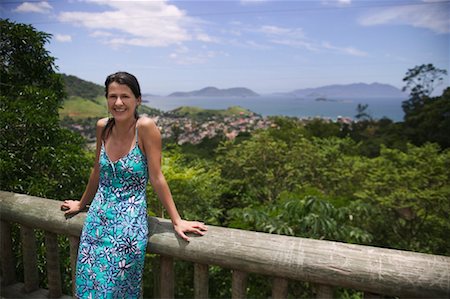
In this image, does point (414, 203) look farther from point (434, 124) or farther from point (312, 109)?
point (312, 109)

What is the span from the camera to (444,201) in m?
5.91

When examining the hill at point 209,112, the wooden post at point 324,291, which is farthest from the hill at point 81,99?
the wooden post at point 324,291

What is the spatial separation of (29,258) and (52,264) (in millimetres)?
160

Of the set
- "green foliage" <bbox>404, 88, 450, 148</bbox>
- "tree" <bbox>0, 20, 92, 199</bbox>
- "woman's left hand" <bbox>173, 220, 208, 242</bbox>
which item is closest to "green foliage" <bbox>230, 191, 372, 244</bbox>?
"tree" <bbox>0, 20, 92, 199</bbox>

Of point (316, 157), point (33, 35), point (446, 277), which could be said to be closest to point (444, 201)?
point (316, 157)

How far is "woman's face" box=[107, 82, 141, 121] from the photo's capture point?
134cm

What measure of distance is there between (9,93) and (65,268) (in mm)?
1359

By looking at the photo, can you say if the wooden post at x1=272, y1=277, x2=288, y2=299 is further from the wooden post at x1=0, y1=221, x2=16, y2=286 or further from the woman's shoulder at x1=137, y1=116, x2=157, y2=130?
the wooden post at x1=0, y1=221, x2=16, y2=286

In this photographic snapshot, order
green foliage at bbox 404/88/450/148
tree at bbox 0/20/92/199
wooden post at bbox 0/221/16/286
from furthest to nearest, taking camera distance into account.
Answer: green foliage at bbox 404/88/450/148 < tree at bbox 0/20/92/199 < wooden post at bbox 0/221/16/286

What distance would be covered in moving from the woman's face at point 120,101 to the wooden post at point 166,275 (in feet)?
1.91

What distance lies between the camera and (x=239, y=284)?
127 cm

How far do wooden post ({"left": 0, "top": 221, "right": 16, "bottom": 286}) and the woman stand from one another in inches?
25.4

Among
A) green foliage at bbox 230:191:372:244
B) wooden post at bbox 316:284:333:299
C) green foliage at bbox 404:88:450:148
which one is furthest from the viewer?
green foliage at bbox 404:88:450:148

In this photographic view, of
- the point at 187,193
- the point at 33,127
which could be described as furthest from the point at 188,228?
the point at 187,193
